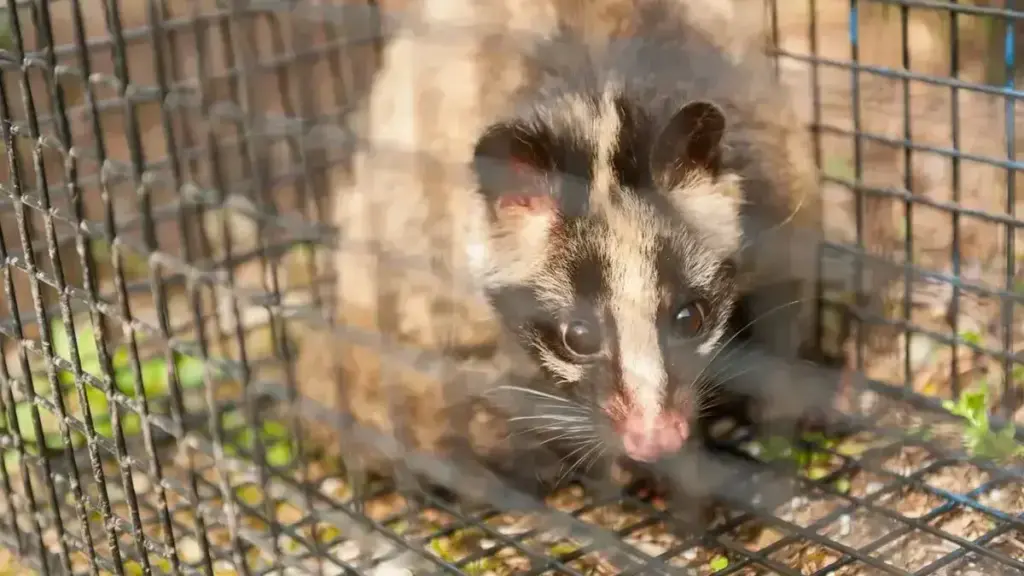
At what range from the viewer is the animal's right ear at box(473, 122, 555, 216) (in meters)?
1.50

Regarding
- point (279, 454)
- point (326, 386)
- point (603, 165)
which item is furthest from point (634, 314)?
point (279, 454)

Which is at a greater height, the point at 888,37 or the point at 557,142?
the point at 888,37

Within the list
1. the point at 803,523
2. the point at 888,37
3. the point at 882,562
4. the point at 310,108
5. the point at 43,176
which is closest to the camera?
the point at 43,176

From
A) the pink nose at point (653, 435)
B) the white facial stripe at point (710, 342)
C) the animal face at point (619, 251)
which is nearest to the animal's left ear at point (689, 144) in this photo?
the animal face at point (619, 251)

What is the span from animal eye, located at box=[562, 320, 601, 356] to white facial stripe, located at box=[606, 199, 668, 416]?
64mm

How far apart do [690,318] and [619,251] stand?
20cm

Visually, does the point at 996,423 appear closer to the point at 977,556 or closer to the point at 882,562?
the point at 977,556

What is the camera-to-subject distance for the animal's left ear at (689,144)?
1599 millimetres

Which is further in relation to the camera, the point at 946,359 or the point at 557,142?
the point at 946,359

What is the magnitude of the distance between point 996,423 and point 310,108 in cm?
133

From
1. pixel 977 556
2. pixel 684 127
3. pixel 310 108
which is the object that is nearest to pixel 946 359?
pixel 977 556

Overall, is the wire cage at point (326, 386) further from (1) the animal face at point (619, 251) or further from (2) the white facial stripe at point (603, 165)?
(2) the white facial stripe at point (603, 165)

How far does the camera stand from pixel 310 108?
2066mm

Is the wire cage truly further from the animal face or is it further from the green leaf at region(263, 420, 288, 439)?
the animal face
